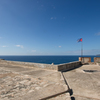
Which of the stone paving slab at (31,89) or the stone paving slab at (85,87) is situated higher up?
the stone paving slab at (31,89)

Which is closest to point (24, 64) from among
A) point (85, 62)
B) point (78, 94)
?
point (78, 94)

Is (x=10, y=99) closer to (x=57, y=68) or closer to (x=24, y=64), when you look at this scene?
(x=57, y=68)

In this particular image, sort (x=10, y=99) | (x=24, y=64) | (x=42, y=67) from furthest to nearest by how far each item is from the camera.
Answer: (x=24, y=64) < (x=42, y=67) < (x=10, y=99)

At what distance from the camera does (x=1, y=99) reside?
2.53 m

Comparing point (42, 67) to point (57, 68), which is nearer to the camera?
point (57, 68)

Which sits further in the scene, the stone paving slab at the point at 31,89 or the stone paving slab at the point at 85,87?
the stone paving slab at the point at 85,87

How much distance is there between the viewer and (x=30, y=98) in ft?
8.45

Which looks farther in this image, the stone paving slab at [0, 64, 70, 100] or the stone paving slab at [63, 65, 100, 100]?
the stone paving slab at [63, 65, 100, 100]

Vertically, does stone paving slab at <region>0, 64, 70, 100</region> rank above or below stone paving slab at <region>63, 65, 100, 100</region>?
above

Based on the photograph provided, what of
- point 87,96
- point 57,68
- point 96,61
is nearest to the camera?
point 87,96

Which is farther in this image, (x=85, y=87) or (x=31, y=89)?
(x=85, y=87)

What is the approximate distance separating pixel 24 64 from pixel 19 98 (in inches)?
310

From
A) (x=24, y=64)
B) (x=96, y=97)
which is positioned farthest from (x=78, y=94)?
(x=24, y=64)

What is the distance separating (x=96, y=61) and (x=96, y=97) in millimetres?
11880
